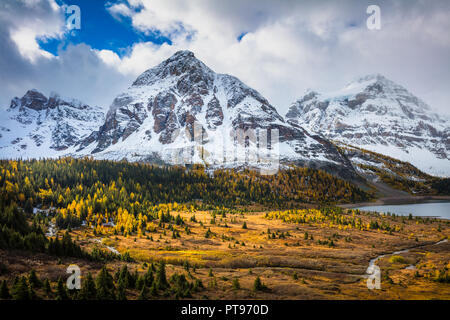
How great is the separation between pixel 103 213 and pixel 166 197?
69777mm

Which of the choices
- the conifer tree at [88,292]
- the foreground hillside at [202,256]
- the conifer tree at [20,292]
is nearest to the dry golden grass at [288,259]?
the foreground hillside at [202,256]

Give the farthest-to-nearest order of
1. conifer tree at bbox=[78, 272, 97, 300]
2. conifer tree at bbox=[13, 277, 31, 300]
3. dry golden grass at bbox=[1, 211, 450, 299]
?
dry golden grass at bbox=[1, 211, 450, 299] < conifer tree at bbox=[78, 272, 97, 300] < conifer tree at bbox=[13, 277, 31, 300]

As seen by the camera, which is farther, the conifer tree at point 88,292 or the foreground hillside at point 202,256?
the foreground hillside at point 202,256

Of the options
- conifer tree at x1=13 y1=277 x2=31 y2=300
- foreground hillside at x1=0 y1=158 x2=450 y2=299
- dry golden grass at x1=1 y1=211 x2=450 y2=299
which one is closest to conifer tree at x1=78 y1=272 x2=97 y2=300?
foreground hillside at x1=0 y1=158 x2=450 y2=299

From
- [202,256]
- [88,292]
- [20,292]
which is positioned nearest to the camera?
[20,292]

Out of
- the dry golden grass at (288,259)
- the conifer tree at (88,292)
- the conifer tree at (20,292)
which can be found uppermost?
the conifer tree at (20,292)

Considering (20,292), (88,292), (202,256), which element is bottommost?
(202,256)

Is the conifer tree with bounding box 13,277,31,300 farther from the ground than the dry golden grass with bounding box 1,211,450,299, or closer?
farther from the ground

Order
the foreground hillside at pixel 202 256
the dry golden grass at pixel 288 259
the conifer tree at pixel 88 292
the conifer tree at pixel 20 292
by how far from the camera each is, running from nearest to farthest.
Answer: the conifer tree at pixel 20 292, the conifer tree at pixel 88 292, the foreground hillside at pixel 202 256, the dry golden grass at pixel 288 259

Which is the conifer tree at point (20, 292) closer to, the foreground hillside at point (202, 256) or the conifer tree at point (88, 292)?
the foreground hillside at point (202, 256)

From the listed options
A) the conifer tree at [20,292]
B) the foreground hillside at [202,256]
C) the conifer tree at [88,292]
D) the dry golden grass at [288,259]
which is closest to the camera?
the conifer tree at [20,292]

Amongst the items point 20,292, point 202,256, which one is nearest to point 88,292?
point 20,292

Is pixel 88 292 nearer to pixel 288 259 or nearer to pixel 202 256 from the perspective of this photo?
pixel 202 256

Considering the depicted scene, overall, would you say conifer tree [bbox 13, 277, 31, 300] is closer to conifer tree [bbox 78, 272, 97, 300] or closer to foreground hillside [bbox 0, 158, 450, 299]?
foreground hillside [bbox 0, 158, 450, 299]
